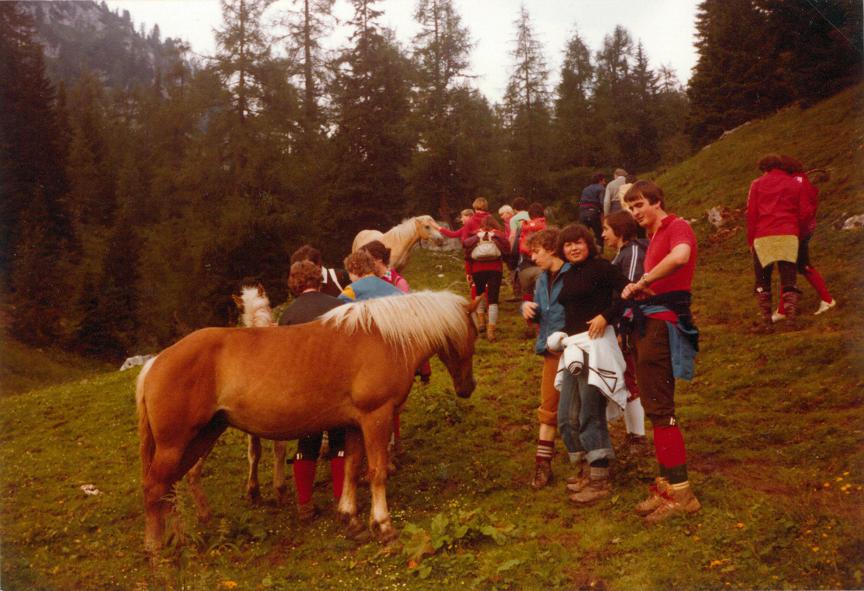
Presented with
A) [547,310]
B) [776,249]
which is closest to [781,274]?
[776,249]

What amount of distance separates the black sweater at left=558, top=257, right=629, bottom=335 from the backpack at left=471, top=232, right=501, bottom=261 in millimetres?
4825

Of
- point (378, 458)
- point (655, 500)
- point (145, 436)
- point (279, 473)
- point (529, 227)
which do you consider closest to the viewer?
point (655, 500)

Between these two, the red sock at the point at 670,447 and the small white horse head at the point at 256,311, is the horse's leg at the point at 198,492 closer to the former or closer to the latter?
the small white horse head at the point at 256,311

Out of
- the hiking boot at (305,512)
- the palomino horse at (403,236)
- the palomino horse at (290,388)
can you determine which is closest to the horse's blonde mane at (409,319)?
the palomino horse at (290,388)

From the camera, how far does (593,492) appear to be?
17.7ft

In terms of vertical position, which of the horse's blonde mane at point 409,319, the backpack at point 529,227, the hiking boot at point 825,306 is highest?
the backpack at point 529,227

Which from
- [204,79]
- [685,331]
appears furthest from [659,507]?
[204,79]

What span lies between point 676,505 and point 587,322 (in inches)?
62.5

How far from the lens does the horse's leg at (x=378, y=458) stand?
17.1ft

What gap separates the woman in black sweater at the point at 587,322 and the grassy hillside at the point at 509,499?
1.07ft

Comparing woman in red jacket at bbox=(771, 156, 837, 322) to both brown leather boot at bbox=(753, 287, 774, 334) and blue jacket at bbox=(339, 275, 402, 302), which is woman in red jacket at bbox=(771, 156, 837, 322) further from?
blue jacket at bbox=(339, 275, 402, 302)

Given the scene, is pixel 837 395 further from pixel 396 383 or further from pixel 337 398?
pixel 337 398

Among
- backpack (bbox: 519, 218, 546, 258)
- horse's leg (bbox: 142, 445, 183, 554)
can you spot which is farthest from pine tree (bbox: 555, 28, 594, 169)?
horse's leg (bbox: 142, 445, 183, 554)

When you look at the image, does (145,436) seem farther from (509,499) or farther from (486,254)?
(486,254)
